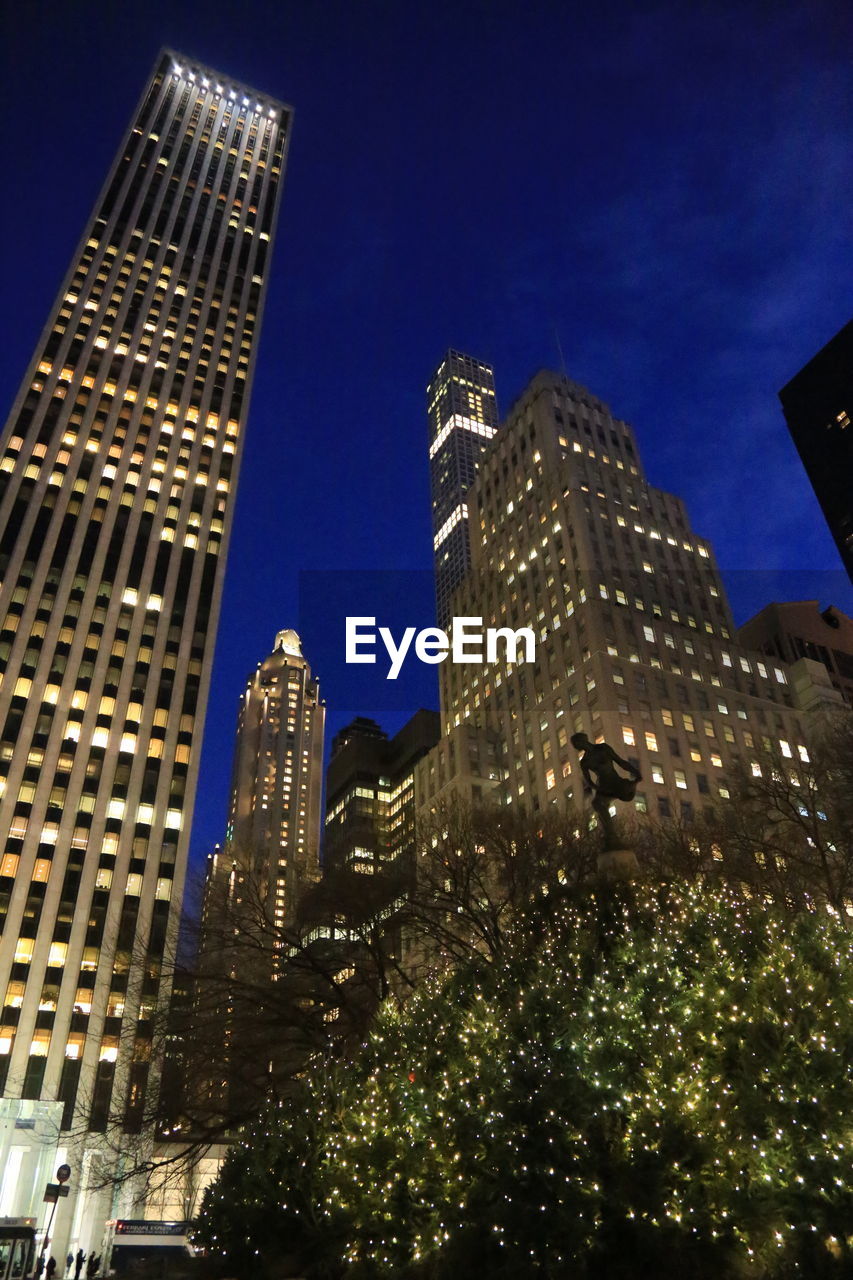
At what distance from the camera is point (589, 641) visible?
281 ft

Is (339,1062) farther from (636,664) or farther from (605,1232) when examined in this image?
(636,664)

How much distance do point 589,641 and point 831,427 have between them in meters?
50.1

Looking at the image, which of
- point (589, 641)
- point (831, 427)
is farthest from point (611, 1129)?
point (831, 427)

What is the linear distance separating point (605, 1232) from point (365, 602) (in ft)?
166

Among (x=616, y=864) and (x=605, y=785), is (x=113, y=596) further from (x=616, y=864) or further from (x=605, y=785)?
(x=616, y=864)

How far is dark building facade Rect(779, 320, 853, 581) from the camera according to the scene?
105125 mm

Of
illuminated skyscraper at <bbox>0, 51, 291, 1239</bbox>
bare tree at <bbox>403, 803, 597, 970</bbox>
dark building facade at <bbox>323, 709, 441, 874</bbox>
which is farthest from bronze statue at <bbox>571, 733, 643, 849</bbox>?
dark building facade at <bbox>323, 709, 441, 874</bbox>

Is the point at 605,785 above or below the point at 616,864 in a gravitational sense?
above

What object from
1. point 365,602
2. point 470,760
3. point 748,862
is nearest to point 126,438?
point 365,602

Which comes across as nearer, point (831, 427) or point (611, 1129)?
point (611, 1129)

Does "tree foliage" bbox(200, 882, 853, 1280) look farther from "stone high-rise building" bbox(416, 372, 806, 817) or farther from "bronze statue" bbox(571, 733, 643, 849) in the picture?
"stone high-rise building" bbox(416, 372, 806, 817)

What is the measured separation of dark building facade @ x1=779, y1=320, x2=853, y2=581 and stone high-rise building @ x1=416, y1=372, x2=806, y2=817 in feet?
59.1

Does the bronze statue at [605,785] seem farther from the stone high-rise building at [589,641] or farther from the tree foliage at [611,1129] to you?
the stone high-rise building at [589,641]

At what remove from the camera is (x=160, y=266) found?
4257 inches
